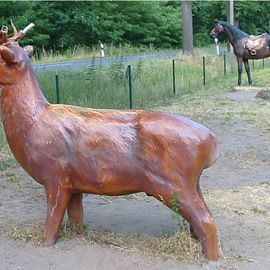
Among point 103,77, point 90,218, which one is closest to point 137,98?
point 103,77

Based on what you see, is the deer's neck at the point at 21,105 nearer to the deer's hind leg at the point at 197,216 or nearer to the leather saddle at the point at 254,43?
the deer's hind leg at the point at 197,216

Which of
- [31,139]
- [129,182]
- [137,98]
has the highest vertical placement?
[31,139]

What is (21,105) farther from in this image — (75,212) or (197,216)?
(197,216)

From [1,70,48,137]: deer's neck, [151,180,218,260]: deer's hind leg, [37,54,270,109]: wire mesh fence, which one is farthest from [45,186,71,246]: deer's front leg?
[37,54,270,109]: wire mesh fence

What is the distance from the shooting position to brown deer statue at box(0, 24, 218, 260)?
14.6ft

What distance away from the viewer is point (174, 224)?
218 inches

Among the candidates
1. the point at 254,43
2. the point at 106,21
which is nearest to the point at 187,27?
the point at 254,43

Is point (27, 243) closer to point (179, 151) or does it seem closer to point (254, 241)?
point (179, 151)

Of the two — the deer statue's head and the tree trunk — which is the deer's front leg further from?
the tree trunk

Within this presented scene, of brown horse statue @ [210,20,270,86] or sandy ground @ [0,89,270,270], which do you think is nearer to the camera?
sandy ground @ [0,89,270,270]

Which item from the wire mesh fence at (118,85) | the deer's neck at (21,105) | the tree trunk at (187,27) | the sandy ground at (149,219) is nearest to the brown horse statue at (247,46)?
the wire mesh fence at (118,85)

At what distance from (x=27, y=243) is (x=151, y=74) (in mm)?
13937

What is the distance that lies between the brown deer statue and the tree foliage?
32.8 m

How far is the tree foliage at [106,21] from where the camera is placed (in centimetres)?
4016
